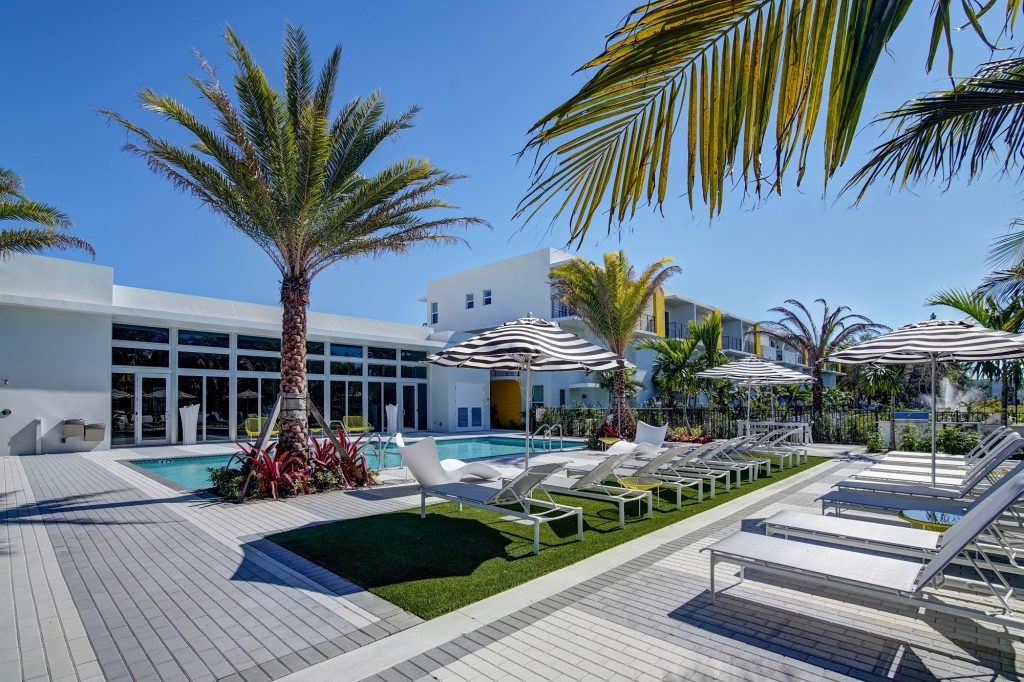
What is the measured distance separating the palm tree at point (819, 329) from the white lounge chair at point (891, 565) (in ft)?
52.2

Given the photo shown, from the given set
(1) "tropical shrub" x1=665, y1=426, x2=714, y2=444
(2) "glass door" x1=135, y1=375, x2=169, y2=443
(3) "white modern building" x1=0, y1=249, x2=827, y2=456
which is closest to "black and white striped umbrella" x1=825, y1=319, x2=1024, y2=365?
(1) "tropical shrub" x1=665, y1=426, x2=714, y2=444

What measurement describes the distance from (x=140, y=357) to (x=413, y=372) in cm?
1056

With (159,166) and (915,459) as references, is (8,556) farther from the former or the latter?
(915,459)

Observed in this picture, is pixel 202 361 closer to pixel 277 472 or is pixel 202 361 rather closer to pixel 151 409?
pixel 151 409

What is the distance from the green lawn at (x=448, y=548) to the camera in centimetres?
468

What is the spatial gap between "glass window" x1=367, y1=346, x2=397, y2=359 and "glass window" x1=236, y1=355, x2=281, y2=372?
3.93m

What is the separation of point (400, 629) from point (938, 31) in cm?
425

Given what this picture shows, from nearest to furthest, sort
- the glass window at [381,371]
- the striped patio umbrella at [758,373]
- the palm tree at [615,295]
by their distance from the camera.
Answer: the striped patio umbrella at [758,373], the palm tree at [615,295], the glass window at [381,371]

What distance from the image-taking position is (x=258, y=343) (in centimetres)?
1970

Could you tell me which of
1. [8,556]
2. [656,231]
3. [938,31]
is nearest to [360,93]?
[8,556]

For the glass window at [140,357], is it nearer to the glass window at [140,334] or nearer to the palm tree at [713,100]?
the glass window at [140,334]

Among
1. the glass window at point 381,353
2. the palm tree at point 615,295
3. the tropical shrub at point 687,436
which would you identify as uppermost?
the palm tree at point 615,295

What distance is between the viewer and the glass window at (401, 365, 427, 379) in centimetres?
2431

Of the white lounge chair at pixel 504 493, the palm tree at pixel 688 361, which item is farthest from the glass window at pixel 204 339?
the palm tree at pixel 688 361
